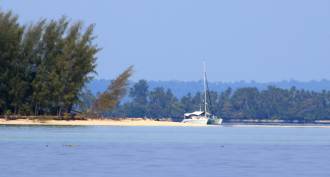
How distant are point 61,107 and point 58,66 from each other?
4236 mm

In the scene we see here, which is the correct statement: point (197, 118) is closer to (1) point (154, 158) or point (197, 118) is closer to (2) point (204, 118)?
(2) point (204, 118)

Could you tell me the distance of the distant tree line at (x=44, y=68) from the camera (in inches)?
4178

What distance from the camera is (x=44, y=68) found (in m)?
108

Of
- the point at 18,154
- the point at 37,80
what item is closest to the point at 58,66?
the point at 37,80

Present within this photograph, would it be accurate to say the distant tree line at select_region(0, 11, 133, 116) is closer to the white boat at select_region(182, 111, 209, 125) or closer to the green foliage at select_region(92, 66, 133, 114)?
the green foliage at select_region(92, 66, 133, 114)

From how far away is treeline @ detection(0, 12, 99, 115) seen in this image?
106m

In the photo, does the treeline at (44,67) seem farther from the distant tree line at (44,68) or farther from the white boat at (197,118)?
the white boat at (197,118)

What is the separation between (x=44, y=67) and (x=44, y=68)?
16cm

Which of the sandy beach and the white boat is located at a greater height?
the white boat

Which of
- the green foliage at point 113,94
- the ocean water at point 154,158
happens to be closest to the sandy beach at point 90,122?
the green foliage at point 113,94

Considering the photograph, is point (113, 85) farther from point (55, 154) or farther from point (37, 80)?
point (55, 154)

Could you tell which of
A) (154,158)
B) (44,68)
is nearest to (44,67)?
(44,68)

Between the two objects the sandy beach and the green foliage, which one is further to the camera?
the green foliage

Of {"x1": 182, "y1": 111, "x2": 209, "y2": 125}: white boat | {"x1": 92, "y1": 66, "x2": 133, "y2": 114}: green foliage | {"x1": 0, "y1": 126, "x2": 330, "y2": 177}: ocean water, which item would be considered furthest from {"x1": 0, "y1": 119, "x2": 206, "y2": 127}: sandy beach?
{"x1": 0, "y1": 126, "x2": 330, "y2": 177}: ocean water
